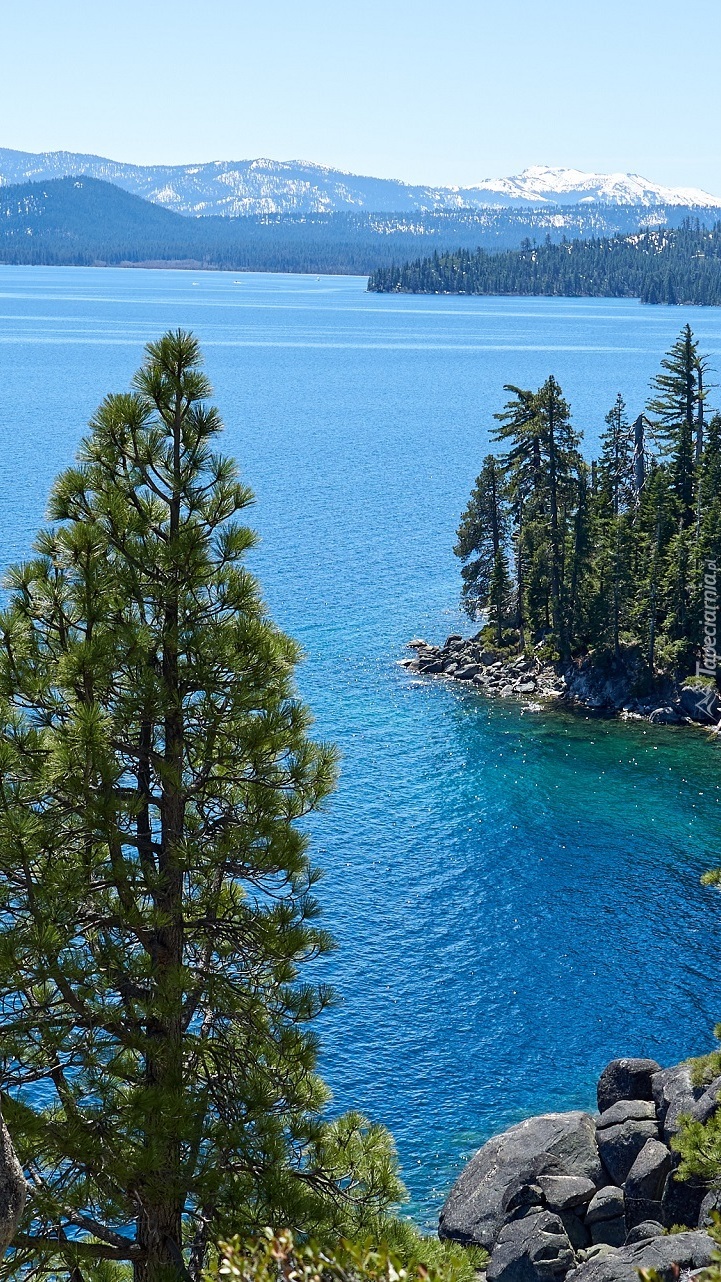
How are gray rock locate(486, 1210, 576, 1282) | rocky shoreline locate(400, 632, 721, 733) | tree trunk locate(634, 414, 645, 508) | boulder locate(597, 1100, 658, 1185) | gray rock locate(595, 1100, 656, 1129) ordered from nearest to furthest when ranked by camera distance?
gray rock locate(486, 1210, 576, 1282)
boulder locate(597, 1100, 658, 1185)
gray rock locate(595, 1100, 656, 1129)
rocky shoreline locate(400, 632, 721, 733)
tree trunk locate(634, 414, 645, 508)

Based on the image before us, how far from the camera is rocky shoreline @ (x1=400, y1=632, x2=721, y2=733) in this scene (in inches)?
2662

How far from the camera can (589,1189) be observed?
100ft

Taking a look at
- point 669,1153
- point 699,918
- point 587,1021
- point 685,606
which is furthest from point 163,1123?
point 685,606

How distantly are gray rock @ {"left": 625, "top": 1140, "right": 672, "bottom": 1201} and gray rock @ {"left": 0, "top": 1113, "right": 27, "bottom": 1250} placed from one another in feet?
74.4

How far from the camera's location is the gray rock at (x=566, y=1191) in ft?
99.4

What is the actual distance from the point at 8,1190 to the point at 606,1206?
23.0 metres

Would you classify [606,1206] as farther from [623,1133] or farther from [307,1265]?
[307,1265]

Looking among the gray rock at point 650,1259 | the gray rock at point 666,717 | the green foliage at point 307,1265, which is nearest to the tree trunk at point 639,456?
the gray rock at point 666,717

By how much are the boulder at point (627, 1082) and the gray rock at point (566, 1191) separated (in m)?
3.02

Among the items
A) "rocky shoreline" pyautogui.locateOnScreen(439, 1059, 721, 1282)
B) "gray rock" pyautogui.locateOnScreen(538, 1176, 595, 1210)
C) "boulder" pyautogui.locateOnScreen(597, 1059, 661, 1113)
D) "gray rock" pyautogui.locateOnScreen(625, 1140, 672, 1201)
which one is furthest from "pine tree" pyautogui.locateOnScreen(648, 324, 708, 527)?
"gray rock" pyautogui.locateOnScreen(538, 1176, 595, 1210)

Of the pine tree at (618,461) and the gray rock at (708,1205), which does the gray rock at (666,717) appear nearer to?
the pine tree at (618,461)

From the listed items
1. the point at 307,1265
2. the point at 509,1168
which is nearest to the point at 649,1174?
the point at 509,1168

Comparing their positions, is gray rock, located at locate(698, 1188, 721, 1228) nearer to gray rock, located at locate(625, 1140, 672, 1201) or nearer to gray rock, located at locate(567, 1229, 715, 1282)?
gray rock, located at locate(567, 1229, 715, 1282)

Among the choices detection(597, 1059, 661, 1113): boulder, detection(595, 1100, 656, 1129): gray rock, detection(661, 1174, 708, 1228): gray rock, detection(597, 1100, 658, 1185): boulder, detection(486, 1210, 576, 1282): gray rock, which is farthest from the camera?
detection(597, 1059, 661, 1113): boulder
